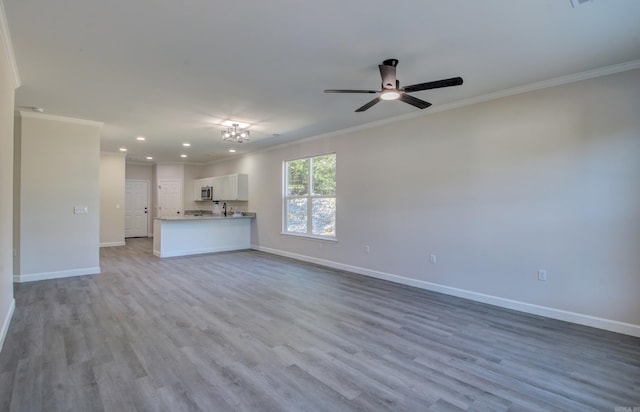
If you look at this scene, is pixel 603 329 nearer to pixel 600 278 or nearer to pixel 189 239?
pixel 600 278

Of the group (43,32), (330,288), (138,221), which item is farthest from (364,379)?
(138,221)

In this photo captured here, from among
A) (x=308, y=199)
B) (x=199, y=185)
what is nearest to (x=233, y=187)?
(x=199, y=185)

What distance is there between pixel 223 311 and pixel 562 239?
3.93 metres

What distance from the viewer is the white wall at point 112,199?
883 centimetres

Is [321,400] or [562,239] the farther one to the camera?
[562,239]

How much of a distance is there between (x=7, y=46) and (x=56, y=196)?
3.17m

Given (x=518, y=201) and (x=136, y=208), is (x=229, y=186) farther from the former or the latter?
(x=518, y=201)

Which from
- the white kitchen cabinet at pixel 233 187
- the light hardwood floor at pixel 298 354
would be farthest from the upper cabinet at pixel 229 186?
the light hardwood floor at pixel 298 354

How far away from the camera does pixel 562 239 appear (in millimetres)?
3619

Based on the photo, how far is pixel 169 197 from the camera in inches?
431

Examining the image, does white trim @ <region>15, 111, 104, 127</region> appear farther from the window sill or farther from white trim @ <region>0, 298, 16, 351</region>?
the window sill

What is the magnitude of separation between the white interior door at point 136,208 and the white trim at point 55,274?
5.53 metres

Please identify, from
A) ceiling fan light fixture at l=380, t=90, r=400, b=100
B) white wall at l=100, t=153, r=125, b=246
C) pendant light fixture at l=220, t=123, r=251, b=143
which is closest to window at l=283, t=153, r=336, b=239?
pendant light fixture at l=220, t=123, r=251, b=143

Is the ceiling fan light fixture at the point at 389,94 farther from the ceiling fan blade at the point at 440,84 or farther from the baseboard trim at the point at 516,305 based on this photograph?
the baseboard trim at the point at 516,305
